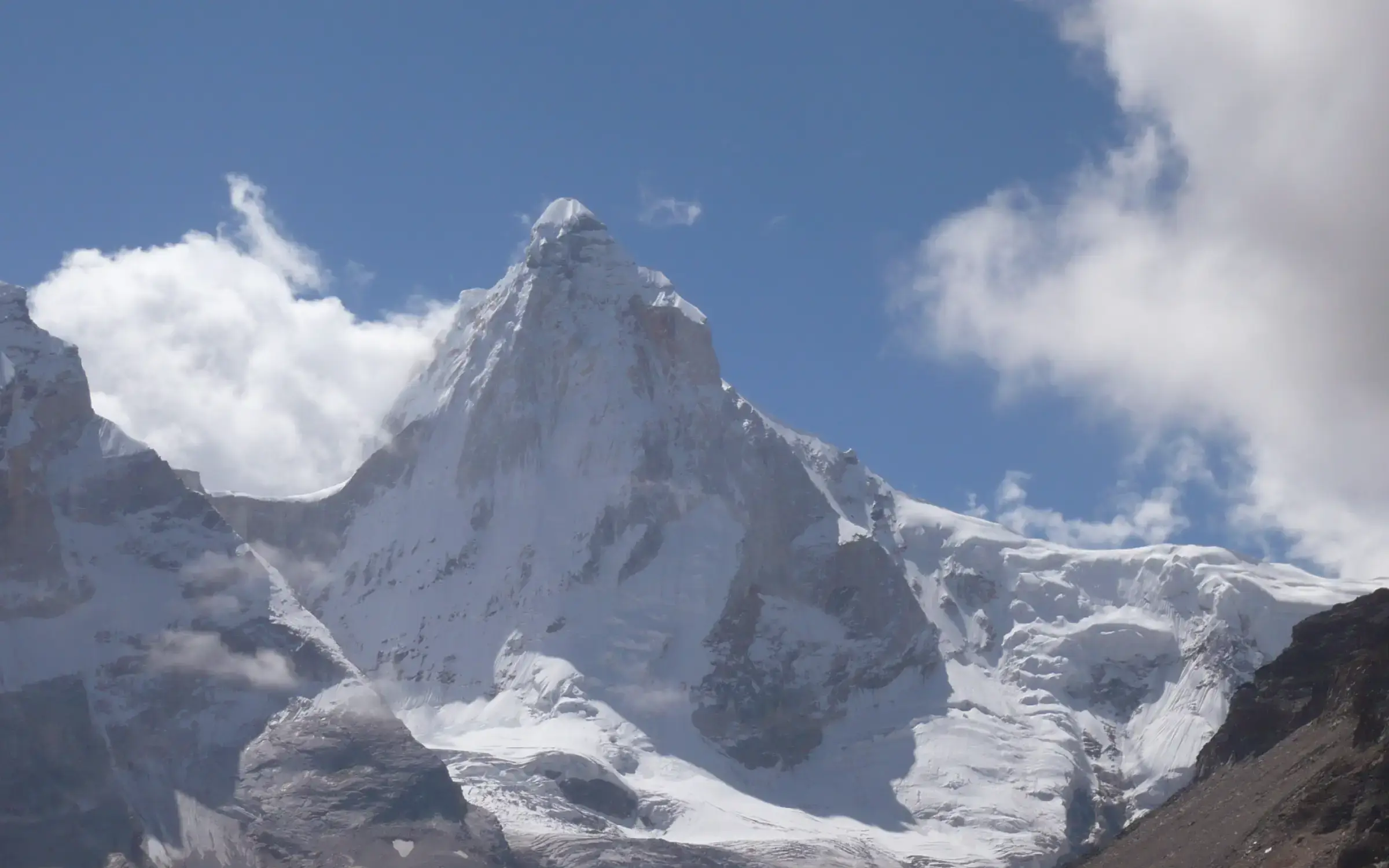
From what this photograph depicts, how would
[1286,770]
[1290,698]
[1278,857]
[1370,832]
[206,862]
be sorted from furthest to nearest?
1. [206,862]
2. [1290,698]
3. [1286,770]
4. [1278,857]
5. [1370,832]

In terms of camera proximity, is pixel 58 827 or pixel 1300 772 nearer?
pixel 1300 772

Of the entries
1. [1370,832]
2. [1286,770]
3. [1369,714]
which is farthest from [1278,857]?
[1286,770]

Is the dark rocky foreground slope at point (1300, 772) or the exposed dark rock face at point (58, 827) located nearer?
the dark rocky foreground slope at point (1300, 772)

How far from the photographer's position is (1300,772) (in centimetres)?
10431

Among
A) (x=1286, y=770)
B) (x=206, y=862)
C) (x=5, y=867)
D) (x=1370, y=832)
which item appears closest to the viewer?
(x=1370, y=832)

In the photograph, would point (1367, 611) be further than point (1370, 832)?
Yes

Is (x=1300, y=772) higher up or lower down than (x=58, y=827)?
lower down

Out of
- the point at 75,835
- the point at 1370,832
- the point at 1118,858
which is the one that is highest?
the point at 75,835

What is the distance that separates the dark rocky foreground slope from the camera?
8350 centimetres

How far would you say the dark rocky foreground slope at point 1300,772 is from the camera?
83.5 metres

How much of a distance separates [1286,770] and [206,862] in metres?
122

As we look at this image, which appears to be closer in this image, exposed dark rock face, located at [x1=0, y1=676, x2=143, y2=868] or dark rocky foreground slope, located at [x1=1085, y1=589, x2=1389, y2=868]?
dark rocky foreground slope, located at [x1=1085, y1=589, x2=1389, y2=868]

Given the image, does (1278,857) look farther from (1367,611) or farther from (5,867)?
(5,867)

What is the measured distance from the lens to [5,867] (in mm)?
185750
